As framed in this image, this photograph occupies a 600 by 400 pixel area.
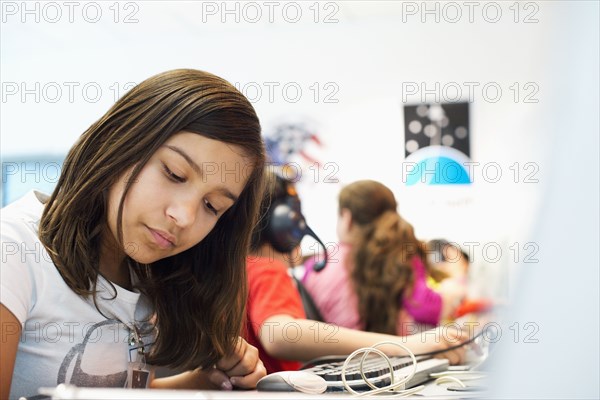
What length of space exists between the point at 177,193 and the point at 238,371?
273 mm

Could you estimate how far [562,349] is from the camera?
0.20 meters

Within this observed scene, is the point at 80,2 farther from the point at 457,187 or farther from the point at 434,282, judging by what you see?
the point at 457,187

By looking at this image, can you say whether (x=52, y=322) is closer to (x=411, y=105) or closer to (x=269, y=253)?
(x=269, y=253)

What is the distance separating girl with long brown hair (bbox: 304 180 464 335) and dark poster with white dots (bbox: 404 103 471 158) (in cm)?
112

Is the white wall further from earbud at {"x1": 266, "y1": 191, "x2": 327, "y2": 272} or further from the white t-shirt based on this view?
the white t-shirt

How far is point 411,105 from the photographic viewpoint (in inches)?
131

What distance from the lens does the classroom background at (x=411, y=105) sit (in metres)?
0.20

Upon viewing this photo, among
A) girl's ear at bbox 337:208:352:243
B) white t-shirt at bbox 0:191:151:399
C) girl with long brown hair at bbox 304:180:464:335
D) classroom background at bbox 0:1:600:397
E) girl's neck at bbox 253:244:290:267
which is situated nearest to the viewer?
classroom background at bbox 0:1:600:397

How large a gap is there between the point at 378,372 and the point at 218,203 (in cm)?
29

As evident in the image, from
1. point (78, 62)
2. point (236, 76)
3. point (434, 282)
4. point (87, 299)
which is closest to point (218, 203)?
point (87, 299)

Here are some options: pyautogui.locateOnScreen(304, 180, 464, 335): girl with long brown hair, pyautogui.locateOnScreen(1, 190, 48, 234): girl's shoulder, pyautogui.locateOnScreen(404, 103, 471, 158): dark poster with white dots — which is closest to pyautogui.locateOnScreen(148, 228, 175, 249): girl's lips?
pyautogui.locateOnScreen(1, 190, 48, 234): girl's shoulder

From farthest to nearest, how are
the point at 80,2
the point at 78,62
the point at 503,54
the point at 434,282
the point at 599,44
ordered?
the point at 503,54 < the point at 434,282 < the point at 80,2 < the point at 78,62 < the point at 599,44

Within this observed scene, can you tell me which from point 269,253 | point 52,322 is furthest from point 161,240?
point 269,253

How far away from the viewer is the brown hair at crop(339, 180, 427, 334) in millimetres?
1958
